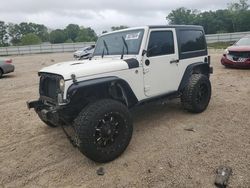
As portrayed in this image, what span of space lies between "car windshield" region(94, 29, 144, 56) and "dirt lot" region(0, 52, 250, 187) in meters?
1.52

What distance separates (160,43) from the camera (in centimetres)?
533

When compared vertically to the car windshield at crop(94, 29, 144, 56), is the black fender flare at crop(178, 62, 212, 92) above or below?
below

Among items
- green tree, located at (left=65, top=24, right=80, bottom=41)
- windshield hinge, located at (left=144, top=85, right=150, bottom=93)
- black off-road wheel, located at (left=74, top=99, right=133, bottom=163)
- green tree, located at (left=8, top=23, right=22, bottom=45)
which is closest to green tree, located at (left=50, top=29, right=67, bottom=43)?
green tree, located at (left=65, top=24, right=80, bottom=41)

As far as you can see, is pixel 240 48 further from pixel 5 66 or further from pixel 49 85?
pixel 5 66

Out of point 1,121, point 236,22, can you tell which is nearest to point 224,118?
point 1,121

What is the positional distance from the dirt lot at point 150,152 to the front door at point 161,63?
77 cm

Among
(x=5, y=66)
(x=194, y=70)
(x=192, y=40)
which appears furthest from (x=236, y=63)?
(x=5, y=66)

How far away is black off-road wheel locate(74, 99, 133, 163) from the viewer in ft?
12.9

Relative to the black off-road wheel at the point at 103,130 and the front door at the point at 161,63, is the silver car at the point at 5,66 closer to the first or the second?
the front door at the point at 161,63

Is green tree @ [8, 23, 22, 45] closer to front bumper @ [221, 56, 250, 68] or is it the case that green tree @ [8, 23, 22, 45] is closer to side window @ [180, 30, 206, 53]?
front bumper @ [221, 56, 250, 68]

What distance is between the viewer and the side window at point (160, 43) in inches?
201

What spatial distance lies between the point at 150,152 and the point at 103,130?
86cm

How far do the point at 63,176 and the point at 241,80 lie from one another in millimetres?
7566

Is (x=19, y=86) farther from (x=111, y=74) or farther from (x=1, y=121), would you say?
(x=111, y=74)
